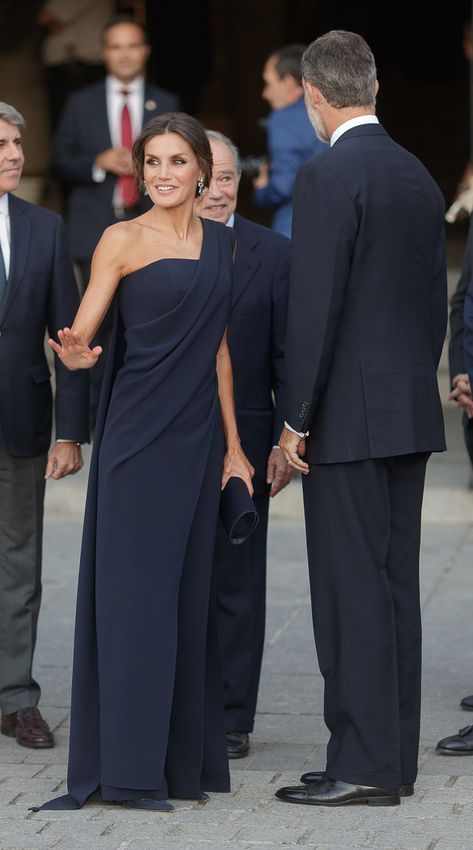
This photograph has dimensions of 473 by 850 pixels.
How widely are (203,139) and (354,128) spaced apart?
42 cm

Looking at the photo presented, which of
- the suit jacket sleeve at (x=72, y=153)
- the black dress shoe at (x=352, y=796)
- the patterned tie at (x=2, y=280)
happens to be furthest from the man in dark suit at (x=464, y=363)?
the suit jacket sleeve at (x=72, y=153)

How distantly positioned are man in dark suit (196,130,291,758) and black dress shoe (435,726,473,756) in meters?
0.60

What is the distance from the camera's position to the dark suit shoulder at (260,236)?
517 cm

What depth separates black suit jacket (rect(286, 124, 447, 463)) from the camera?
4.32 m

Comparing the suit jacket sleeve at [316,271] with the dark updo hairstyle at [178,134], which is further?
the dark updo hairstyle at [178,134]

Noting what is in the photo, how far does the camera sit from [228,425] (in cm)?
467

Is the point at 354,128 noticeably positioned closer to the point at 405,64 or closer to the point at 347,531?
the point at 347,531

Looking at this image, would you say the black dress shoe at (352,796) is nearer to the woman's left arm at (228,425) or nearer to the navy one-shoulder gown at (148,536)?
the navy one-shoulder gown at (148,536)

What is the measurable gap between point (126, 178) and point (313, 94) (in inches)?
168

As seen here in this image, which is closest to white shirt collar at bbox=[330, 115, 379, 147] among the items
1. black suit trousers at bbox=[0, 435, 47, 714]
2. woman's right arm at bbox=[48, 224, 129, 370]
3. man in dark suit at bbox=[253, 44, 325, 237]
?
woman's right arm at bbox=[48, 224, 129, 370]

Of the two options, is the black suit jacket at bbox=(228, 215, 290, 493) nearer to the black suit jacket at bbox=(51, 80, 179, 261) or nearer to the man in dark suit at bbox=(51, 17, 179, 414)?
the man in dark suit at bbox=(51, 17, 179, 414)

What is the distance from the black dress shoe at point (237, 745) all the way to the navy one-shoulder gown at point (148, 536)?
1.85 ft

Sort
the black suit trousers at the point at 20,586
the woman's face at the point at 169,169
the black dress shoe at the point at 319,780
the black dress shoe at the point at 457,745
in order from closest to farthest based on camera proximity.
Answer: the woman's face at the point at 169,169, the black dress shoe at the point at 319,780, the black dress shoe at the point at 457,745, the black suit trousers at the point at 20,586

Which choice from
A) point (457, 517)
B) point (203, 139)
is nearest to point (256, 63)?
point (457, 517)
